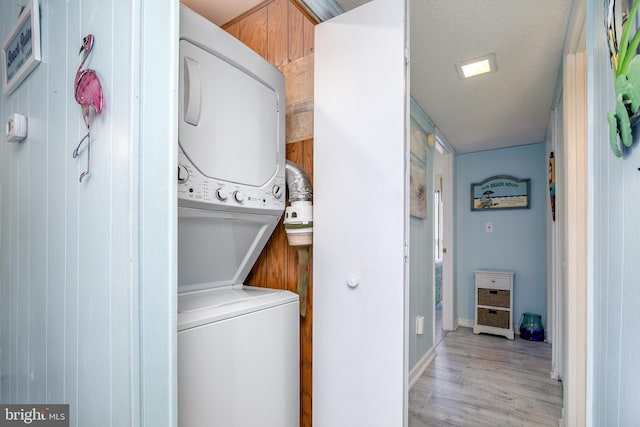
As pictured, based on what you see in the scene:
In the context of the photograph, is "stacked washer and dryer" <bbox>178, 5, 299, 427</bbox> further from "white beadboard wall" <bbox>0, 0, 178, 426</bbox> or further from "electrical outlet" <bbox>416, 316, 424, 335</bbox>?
"electrical outlet" <bbox>416, 316, 424, 335</bbox>

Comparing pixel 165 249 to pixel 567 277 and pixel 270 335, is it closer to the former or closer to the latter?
pixel 270 335

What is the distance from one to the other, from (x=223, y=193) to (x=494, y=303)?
3885mm

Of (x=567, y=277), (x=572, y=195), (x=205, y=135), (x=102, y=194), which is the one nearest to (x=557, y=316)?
(x=567, y=277)

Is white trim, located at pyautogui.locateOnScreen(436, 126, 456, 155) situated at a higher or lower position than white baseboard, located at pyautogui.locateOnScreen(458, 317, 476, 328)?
higher

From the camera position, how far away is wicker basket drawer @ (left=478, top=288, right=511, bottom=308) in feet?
12.5

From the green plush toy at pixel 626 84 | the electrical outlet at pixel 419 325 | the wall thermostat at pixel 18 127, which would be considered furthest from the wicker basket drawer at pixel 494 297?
the wall thermostat at pixel 18 127

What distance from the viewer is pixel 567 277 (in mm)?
1933

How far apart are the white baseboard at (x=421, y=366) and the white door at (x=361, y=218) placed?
1.50 metres

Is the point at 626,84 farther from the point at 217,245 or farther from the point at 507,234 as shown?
the point at 507,234

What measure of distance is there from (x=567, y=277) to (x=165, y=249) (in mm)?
2270

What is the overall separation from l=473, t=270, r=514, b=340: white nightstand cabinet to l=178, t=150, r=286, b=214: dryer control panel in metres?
3.53

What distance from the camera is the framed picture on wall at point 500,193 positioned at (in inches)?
159

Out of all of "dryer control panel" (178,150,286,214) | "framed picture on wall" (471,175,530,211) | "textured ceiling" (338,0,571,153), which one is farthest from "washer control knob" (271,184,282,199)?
"framed picture on wall" (471,175,530,211)

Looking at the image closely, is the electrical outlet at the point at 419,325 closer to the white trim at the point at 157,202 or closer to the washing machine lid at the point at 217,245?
the washing machine lid at the point at 217,245
